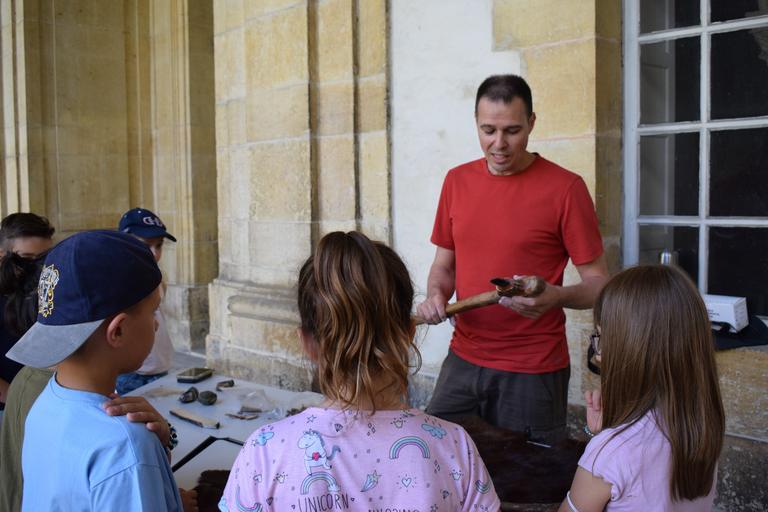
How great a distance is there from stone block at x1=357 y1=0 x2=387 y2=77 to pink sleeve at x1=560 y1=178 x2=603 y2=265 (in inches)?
75.6

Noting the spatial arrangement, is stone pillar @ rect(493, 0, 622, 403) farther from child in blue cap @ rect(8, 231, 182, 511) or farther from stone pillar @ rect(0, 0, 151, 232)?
stone pillar @ rect(0, 0, 151, 232)

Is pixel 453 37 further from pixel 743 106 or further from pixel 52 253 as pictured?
pixel 52 253

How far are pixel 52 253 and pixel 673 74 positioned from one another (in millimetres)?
2843

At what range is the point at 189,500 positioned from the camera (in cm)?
169

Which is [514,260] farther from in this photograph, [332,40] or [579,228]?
[332,40]

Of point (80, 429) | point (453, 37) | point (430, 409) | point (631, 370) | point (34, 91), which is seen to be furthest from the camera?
point (34, 91)

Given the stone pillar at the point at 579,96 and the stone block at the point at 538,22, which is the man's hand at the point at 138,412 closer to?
the stone pillar at the point at 579,96

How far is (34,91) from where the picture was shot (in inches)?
282

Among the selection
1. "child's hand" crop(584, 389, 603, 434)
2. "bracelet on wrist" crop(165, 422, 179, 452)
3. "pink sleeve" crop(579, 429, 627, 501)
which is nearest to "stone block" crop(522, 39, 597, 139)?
"child's hand" crop(584, 389, 603, 434)

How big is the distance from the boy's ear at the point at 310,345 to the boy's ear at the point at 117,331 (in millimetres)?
343

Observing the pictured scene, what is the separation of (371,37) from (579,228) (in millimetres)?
2163

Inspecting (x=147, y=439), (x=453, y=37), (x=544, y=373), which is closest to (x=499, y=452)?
(x=544, y=373)

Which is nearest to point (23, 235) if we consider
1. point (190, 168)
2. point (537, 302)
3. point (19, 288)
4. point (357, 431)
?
point (19, 288)

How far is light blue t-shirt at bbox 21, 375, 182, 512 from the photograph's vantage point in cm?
126
